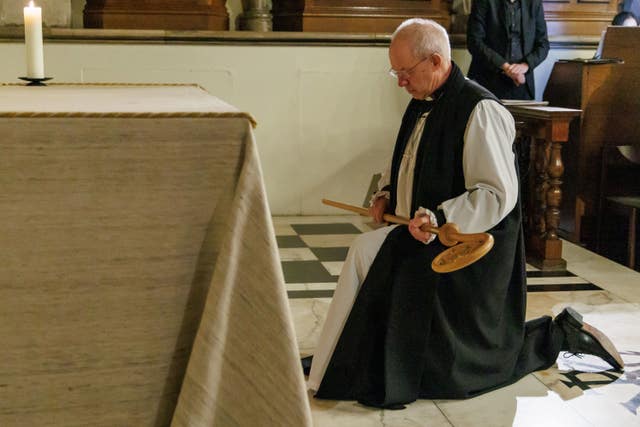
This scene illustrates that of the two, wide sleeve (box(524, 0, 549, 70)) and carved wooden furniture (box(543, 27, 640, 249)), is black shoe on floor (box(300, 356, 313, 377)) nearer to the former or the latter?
carved wooden furniture (box(543, 27, 640, 249))

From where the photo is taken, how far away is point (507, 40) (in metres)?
6.57

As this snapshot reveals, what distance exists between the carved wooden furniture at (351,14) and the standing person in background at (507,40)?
0.66 metres

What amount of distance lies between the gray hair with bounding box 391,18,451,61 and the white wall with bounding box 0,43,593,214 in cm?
374

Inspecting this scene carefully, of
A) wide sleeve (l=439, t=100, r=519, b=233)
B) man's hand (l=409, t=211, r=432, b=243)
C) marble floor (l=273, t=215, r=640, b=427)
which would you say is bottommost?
marble floor (l=273, t=215, r=640, b=427)

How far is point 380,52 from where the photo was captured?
6.97 m

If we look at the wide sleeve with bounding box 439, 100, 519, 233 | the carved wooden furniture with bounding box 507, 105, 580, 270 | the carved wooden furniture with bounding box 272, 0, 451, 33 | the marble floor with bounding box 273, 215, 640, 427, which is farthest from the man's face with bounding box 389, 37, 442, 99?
the carved wooden furniture with bounding box 272, 0, 451, 33

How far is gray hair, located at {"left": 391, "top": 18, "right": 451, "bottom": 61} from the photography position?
3.14 m

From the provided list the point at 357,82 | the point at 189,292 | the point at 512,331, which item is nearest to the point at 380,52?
the point at 357,82

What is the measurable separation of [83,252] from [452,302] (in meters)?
1.86

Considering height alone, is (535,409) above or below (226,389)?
below

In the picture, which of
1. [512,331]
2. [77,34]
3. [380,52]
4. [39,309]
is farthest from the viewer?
[380,52]

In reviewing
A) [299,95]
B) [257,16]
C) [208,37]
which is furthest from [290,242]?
[257,16]

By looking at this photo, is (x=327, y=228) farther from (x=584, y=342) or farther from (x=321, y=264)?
(x=584, y=342)

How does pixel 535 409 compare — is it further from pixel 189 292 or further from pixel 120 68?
pixel 120 68
